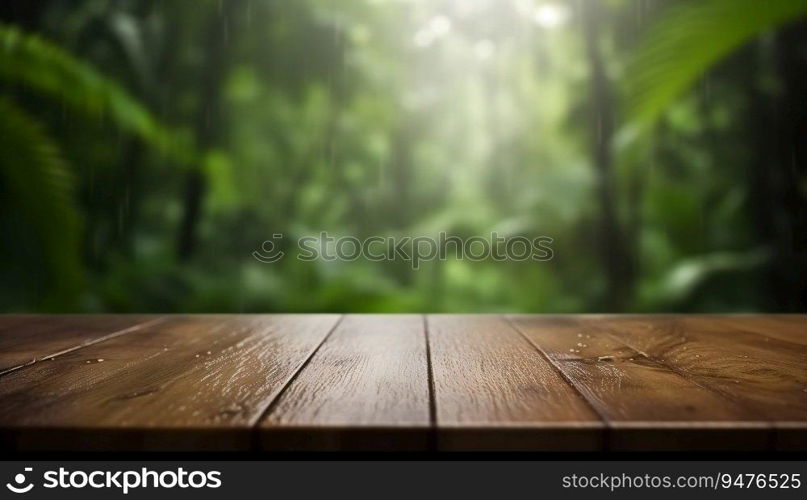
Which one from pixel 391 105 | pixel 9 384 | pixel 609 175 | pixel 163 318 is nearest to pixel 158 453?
pixel 9 384

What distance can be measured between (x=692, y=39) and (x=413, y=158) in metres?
2.46

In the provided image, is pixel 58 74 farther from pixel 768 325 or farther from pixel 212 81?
pixel 768 325

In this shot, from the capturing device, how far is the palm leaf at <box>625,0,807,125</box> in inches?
56.9

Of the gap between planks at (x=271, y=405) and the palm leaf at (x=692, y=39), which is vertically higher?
the palm leaf at (x=692, y=39)

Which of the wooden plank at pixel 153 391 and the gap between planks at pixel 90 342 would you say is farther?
the gap between planks at pixel 90 342

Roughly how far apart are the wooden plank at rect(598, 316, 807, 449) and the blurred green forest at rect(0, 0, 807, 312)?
1652 millimetres

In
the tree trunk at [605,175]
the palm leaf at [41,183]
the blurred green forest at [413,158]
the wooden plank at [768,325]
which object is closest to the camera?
the wooden plank at [768,325]

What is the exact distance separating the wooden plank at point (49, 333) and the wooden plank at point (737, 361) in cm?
79

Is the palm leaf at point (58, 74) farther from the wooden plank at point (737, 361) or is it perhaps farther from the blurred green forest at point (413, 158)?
A: the wooden plank at point (737, 361)

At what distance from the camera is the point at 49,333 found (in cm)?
100

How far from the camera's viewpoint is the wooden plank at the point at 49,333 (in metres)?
0.81

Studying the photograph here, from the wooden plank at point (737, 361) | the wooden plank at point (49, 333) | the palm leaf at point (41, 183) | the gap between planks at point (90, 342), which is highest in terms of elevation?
the palm leaf at point (41, 183)
